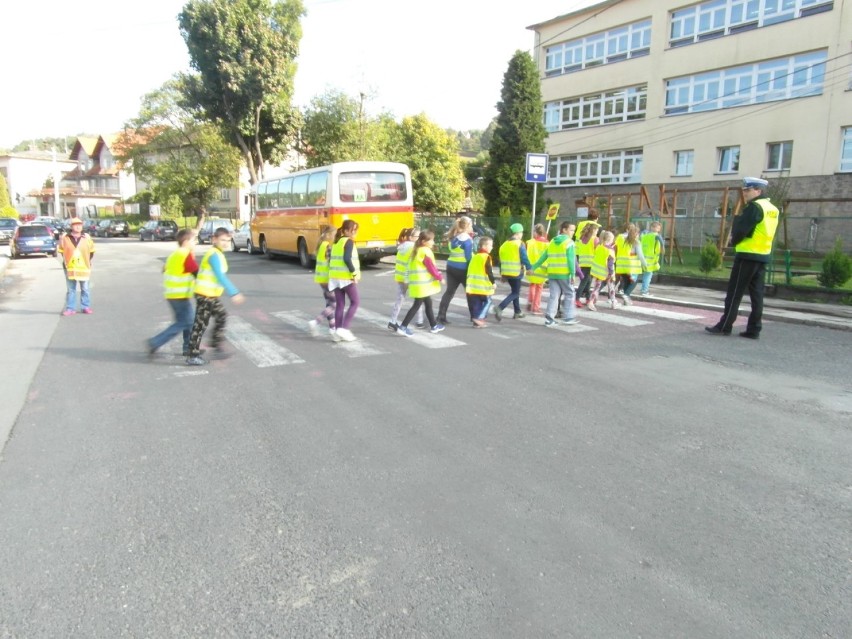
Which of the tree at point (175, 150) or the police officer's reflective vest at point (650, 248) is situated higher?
the tree at point (175, 150)

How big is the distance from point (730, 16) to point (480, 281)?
2391 cm

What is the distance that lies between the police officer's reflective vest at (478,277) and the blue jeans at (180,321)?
4.14 metres

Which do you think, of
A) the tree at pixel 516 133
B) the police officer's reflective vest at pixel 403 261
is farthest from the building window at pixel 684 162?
the police officer's reflective vest at pixel 403 261

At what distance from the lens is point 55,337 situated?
9039mm

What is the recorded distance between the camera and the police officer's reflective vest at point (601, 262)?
11.1 meters

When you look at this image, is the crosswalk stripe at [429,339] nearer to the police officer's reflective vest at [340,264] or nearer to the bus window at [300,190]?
the police officer's reflective vest at [340,264]

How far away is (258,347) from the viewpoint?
819 cm

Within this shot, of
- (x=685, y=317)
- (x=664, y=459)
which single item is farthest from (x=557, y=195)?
(x=664, y=459)

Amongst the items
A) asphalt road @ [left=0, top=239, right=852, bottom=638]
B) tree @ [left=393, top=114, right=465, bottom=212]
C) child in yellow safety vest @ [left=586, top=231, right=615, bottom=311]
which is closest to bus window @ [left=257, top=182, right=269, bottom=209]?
child in yellow safety vest @ [left=586, top=231, right=615, bottom=311]

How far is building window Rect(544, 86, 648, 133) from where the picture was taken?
99.0 ft

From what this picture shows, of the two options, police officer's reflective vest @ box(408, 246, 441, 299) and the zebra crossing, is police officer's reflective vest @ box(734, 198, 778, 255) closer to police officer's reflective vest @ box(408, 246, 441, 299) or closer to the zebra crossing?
the zebra crossing

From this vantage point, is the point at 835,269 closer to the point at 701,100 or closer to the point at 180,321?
the point at 180,321

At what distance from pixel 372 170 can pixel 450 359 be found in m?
12.0

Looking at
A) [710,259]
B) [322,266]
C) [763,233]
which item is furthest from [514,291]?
[710,259]
